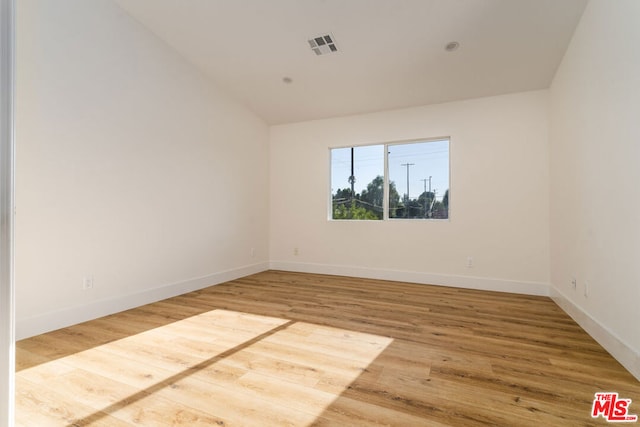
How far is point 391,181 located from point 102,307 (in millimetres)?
3849

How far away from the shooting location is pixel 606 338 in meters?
2.11

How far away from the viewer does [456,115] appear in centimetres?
409

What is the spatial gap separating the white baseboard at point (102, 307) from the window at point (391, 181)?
228cm

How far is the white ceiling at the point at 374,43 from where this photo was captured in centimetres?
278

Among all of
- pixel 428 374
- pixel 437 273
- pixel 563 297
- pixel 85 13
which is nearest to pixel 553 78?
pixel 563 297

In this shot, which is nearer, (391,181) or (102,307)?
(102,307)

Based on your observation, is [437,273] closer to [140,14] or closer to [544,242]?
[544,242]

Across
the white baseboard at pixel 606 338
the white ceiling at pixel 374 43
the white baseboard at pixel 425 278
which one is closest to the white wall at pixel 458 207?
the white baseboard at pixel 425 278

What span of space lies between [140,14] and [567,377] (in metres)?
4.68

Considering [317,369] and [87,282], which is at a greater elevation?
[87,282]

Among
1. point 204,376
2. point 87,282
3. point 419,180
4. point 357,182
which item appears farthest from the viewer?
point 357,182

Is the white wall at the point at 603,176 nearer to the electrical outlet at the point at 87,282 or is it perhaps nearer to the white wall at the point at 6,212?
the white wall at the point at 6,212

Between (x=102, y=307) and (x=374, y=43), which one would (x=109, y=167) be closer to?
(x=102, y=307)

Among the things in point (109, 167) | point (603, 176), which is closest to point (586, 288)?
point (603, 176)
